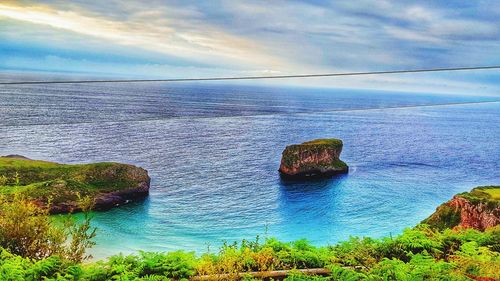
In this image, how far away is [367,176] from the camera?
5828 centimetres

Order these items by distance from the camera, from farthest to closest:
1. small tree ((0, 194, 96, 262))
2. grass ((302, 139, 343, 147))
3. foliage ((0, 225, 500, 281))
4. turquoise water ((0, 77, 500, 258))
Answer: grass ((302, 139, 343, 147)), turquoise water ((0, 77, 500, 258)), small tree ((0, 194, 96, 262)), foliage ((0, 225, 500, 281))

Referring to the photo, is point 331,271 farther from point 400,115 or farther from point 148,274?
point 400,115

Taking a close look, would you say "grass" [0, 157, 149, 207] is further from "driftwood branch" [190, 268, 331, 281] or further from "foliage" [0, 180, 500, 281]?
"driftwood branch" [190, 268, 331, 281]

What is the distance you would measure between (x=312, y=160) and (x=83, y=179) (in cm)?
2889

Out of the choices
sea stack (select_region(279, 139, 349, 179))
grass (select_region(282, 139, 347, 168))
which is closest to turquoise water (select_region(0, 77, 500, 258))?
sea stack (select_region(279, 139, 349, 179))

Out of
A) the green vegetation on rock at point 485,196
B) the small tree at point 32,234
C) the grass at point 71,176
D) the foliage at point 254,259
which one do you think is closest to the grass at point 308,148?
the grass at point 71,176

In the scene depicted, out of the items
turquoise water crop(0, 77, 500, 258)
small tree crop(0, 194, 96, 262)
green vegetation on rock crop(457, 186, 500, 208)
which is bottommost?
turquoise water crop(0, 77, 500, 258)

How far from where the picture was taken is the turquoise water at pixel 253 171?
37875 millimetres

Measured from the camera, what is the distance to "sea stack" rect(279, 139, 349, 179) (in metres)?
59.1

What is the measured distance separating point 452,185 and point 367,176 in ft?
32.2

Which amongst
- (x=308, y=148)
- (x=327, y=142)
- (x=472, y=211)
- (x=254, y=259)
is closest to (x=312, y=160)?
(x=308, y=148)

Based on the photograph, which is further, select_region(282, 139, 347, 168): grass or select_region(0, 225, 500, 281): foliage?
select_region(282, 139, 347, 168): grass

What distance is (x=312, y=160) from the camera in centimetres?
5994

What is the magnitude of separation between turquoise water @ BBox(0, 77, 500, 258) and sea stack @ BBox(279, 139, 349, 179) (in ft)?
6.59
